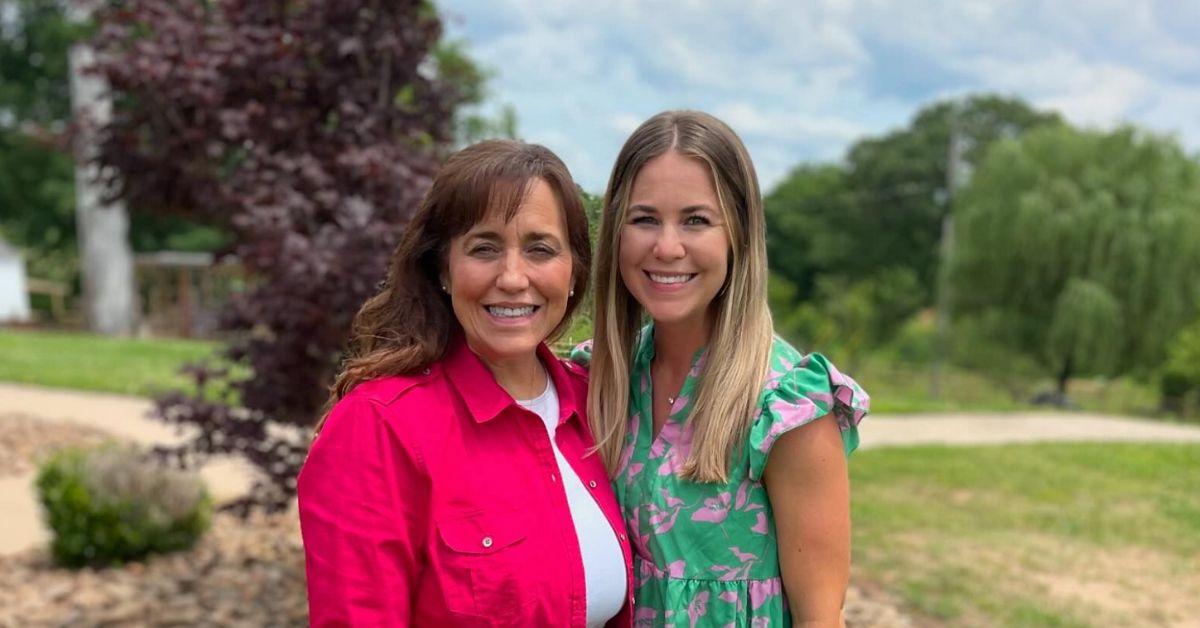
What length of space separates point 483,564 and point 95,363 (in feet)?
50.5

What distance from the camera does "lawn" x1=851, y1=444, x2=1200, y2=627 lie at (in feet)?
16.5

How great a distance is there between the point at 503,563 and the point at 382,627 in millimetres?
205

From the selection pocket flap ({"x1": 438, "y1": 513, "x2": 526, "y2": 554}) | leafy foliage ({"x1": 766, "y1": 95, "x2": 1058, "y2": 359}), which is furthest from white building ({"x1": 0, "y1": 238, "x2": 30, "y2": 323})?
pocket flap ({"x1": 438, "y1": 513, "x2": 526, "y2": 554})

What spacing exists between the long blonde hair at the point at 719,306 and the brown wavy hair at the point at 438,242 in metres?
0.18

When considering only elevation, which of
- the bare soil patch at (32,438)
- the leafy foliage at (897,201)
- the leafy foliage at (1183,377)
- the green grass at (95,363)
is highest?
the leafy foliage at (897,201)

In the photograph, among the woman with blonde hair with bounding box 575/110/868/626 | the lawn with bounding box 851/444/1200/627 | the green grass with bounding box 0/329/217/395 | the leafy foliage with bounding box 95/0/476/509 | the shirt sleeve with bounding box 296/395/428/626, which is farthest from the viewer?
the green grass with bounding box 0/329/217/395

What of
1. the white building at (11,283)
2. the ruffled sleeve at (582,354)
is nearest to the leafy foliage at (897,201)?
the white building at (11,283)

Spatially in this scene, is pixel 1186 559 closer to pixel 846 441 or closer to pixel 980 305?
pixel 846 441

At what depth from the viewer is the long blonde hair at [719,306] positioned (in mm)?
1763

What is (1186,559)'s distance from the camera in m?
5.82

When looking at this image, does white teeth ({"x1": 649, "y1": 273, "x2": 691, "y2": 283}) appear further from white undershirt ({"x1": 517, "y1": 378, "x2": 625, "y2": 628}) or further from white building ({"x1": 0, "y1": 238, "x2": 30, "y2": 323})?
white building ({"x1": 0, "y1": 238, "x2": 30, "y2": 323})

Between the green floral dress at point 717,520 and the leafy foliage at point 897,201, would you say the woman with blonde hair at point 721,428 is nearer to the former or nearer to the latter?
the green floral dress at point 717,520

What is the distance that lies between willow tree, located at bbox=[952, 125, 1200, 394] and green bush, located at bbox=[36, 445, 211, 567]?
17865 mm

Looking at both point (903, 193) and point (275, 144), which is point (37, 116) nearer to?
point (903, 193)
